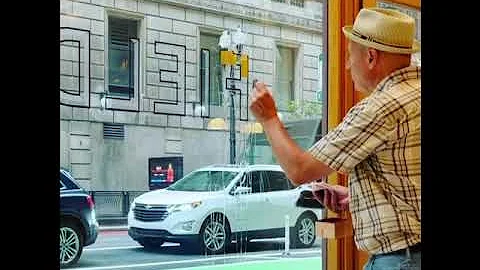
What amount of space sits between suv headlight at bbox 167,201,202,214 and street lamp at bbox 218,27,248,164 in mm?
288

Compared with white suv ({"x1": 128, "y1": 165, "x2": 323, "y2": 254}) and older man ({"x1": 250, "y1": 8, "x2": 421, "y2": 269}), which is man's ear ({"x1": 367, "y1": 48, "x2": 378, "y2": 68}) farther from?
white suv ({"x1": 128, "y1": 165, "x2": 323, "y2": 254})

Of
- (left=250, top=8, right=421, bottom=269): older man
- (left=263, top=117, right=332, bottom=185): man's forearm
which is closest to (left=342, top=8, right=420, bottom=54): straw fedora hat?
(left=250, top=8, right=421, bottom=269): older man

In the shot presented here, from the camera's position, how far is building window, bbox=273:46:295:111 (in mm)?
3330

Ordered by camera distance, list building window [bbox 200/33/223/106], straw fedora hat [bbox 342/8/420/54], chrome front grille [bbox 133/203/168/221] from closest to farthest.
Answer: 1. straw fedora hat [bbox 342/8/420/54]
2. chrome front grille [bbox 133/203/168/221]
3. building window [bbox 200/33/223/106]

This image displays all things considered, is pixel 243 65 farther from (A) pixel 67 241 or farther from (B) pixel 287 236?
(A) pixel 67 241

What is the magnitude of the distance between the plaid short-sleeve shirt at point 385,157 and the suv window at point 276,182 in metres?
1.77

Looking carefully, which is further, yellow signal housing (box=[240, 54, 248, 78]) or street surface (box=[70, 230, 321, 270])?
yellow signal housing (box=[240, 54, 248, 78])

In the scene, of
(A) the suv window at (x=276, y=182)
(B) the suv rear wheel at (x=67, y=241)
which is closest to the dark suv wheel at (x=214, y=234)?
(A) the suv window at (x=276, y=182)

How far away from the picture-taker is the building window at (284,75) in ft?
10.9
